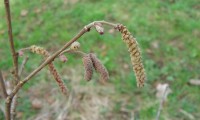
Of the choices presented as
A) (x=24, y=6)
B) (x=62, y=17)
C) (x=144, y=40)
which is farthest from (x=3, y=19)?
(x=144, y=40)

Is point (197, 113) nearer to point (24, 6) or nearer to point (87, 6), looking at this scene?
point (87, 6)

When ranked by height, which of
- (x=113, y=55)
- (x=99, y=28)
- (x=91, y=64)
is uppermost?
(x=99, y=28)

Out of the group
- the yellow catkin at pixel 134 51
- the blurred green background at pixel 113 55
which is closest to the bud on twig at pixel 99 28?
the yellow catkin at pixel 134 51

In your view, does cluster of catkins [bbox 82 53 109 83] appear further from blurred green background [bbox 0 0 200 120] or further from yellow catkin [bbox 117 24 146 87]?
blurred green background [bbox 0 0 200 120]

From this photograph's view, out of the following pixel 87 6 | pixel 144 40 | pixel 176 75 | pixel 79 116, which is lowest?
pixel 79 116

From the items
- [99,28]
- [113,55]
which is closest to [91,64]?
[99,28]

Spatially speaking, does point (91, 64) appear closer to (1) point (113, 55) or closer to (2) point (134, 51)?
(2) point (134, 51)

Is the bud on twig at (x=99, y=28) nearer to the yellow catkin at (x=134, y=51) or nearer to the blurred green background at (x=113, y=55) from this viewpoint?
the yellow catkin at (x=134, y=51)
